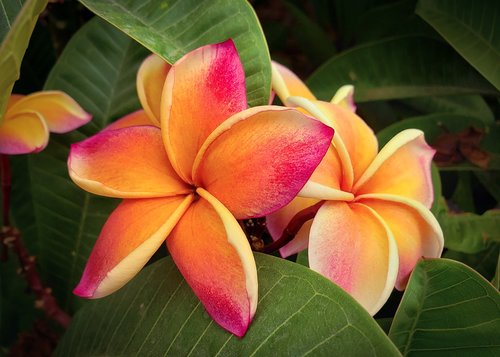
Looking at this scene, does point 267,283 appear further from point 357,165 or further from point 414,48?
point 414,48

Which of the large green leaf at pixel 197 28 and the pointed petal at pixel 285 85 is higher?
the large green leaf at pixel 197 28

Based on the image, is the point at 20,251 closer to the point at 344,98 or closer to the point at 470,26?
the point at 344,98

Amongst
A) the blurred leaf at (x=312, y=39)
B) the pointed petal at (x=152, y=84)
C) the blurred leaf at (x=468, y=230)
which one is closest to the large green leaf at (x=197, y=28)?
the pointed petal at (x=152, y=84)

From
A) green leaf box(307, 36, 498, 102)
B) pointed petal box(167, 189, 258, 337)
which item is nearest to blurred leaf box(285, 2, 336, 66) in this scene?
green leaf box(307, 36, 498, 102)

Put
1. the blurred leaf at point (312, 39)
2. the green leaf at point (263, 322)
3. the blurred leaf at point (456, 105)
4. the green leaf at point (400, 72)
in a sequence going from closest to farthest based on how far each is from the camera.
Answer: the green leaf at point (263, 322) < the green leaf at point (400, 72) < the blurred leaf at point (456, 105) < the blurred leaf at point (312, 39)

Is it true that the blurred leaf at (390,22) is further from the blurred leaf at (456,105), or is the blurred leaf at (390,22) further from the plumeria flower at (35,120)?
the plumeria flower at (35,120)

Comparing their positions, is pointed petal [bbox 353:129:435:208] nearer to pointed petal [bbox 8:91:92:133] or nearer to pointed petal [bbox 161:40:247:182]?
pointed petal [bbox 161:40:247:182]

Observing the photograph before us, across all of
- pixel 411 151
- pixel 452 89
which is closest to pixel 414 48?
pixel 452 89
